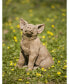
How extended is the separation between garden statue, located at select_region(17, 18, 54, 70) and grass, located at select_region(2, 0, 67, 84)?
0.20 metres

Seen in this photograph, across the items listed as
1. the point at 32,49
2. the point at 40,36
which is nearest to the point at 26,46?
the point at 32,49

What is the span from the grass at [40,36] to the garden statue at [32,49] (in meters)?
0.20

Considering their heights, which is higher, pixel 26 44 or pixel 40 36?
pixel 40 36

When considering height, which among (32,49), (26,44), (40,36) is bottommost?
(32,49)

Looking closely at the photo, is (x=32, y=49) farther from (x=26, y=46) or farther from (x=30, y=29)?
(x=30, y=29)

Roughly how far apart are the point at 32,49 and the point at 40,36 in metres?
2.41

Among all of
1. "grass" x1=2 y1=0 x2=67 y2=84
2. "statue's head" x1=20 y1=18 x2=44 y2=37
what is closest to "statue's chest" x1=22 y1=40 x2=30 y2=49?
"statue's head" x1=20 y1=18 x2=44 y2=37

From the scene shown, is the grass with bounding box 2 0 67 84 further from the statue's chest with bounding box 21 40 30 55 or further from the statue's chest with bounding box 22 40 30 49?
the statue's chest with bounding box 22 40 30 49

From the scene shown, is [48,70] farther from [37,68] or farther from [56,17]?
[56,17]

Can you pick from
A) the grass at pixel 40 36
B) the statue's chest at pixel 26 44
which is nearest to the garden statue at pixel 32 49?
the statue's chest at pixel 26 44

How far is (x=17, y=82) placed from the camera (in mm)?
4301

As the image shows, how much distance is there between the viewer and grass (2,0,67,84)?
14.9 feet

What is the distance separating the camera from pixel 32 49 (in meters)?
4.54

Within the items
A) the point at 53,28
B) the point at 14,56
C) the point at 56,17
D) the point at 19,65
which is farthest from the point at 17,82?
the point at 56,17
